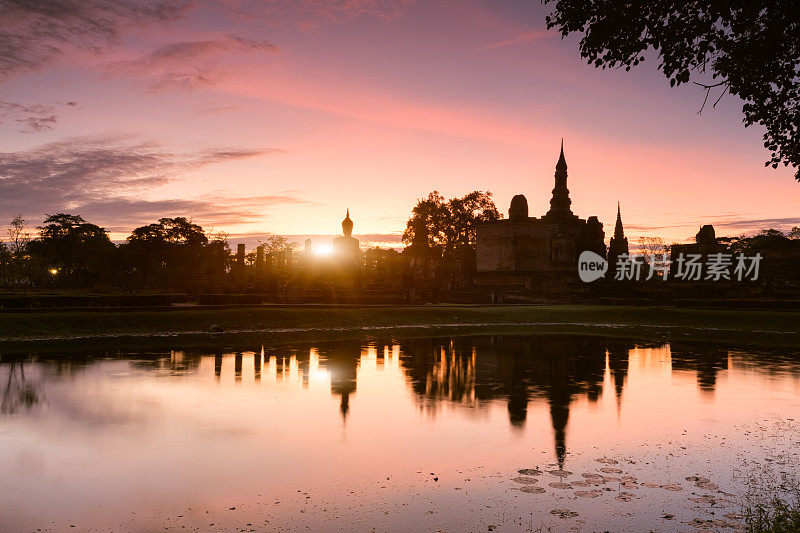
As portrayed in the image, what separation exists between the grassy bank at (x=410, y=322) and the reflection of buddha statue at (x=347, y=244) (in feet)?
62.5

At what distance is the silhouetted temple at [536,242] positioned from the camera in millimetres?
69312

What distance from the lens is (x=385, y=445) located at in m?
10.0

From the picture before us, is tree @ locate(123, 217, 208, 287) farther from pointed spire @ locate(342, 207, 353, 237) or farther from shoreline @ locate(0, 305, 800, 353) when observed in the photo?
shoreline @ locate(0, 305, 800, 353)

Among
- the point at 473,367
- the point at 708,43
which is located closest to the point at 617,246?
the point at 473,367

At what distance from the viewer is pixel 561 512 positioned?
6938mm

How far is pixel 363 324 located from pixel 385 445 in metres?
24.1

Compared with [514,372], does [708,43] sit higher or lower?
higher

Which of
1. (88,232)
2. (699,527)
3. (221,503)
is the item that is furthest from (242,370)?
(88,232)

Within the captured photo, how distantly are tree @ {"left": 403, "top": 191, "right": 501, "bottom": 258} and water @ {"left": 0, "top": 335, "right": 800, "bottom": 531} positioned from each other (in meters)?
62.2

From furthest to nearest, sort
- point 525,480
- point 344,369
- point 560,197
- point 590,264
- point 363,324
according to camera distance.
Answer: point 560,197, point 590,264, point 363,324, point 344,369, point 525,480

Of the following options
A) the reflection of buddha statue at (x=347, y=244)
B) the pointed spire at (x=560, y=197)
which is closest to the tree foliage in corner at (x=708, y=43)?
the reflection of buddha statue at (x=347, y=244)

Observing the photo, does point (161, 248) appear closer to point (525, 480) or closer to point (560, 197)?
point (560, 197)

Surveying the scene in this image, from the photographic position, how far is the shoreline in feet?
84.5

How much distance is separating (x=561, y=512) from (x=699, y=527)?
4.87ft
